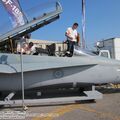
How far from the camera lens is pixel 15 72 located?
1098 centimetres

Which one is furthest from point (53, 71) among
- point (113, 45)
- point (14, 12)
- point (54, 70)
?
point (113, 45)

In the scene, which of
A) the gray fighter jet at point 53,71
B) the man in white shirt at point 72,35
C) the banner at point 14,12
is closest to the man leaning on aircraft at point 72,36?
the man in white shirt at point 72,35

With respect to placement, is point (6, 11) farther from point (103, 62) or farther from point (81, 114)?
point (81, 114)

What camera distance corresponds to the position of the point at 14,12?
1232 cm

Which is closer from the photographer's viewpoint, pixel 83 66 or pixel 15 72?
pixel 15 72

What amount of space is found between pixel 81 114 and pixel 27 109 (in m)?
2.04

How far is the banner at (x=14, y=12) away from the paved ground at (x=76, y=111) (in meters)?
3.61

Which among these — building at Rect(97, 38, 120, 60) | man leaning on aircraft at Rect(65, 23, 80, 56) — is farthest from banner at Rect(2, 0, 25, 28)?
building at Rect(97, 38, 120, 60)

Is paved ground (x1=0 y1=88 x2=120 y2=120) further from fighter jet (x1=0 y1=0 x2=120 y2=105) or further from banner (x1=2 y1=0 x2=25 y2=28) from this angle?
banner (x1=2 y1=0 x2=25 y2=28)

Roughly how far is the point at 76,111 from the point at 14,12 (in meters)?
5.03

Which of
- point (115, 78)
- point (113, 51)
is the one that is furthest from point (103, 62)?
point (113, 51)

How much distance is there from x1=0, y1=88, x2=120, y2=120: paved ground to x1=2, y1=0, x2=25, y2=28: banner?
11.8ft

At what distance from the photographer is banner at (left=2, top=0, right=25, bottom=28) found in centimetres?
1217

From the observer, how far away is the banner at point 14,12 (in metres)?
12.2
